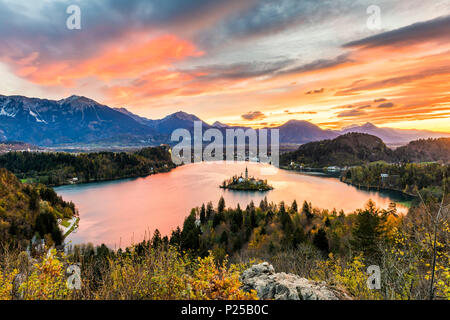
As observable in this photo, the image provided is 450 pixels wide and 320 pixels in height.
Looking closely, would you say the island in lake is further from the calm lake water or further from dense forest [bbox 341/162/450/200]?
dense forest [bbox 341/162/450/200]

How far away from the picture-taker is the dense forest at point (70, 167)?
76.6 m

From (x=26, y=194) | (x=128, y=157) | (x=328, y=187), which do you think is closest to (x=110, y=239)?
(x=26, y=194)

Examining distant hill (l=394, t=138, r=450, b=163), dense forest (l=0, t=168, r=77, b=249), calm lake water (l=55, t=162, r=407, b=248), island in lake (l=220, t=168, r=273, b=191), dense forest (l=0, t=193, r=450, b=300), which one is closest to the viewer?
dense forest (l=0, t=193, r=450, b=300)

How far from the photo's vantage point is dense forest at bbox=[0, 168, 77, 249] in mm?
27297

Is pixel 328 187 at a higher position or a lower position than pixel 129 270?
lower

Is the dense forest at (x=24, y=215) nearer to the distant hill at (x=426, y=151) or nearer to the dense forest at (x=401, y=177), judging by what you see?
the dense forest at (x=401, y=177)

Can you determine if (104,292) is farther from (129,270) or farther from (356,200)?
(356,200)

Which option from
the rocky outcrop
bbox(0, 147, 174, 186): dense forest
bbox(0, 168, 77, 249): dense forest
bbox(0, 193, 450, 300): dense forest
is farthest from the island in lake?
the rocky outcrop

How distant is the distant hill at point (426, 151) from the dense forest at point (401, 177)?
5333cm

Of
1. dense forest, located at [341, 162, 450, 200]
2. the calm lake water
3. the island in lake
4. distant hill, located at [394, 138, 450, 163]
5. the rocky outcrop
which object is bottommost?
the calm lake water

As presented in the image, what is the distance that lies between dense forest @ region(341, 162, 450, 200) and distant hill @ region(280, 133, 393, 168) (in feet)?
131

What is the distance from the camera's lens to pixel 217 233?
91.9ft

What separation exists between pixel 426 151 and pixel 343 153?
39.1 m
